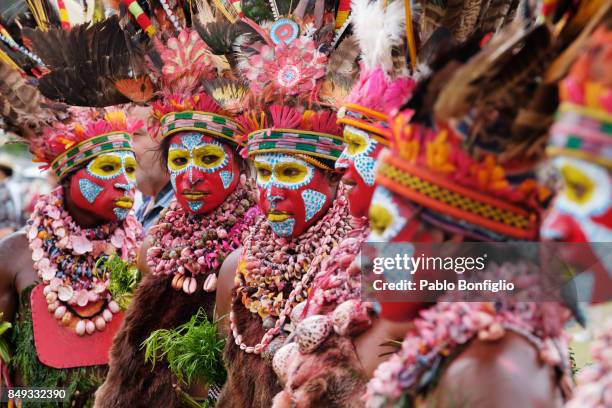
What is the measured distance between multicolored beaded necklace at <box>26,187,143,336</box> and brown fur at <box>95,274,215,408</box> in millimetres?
494

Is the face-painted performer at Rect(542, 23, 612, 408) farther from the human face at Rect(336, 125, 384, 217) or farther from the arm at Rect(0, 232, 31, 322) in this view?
the arm at Rect(0, 232, 31, 322)

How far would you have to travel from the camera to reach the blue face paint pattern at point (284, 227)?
423cm

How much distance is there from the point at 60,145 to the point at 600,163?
4.69 m

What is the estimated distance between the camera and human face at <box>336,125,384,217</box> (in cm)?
335

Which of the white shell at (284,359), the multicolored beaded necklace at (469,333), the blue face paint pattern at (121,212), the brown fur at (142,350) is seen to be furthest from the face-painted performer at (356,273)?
the blue face paint pattern at (121,212)

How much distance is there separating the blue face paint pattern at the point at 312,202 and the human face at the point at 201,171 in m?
1.12

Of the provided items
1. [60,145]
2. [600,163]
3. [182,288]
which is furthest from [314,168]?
[600,163]

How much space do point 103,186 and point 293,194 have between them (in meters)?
1.92

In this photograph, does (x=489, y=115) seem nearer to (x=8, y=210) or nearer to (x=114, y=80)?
(x=114, y=80)

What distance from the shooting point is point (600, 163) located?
1.61 meters

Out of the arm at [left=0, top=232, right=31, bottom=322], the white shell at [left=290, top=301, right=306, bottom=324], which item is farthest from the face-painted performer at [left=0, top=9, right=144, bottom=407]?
the white shell at [left=290, top=301, right=306, bottom=324]

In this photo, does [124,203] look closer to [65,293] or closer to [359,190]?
[65,293]

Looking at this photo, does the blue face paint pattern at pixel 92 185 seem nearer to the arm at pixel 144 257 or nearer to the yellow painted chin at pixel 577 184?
the arm at pixel 144 257

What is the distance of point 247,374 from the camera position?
417cm
